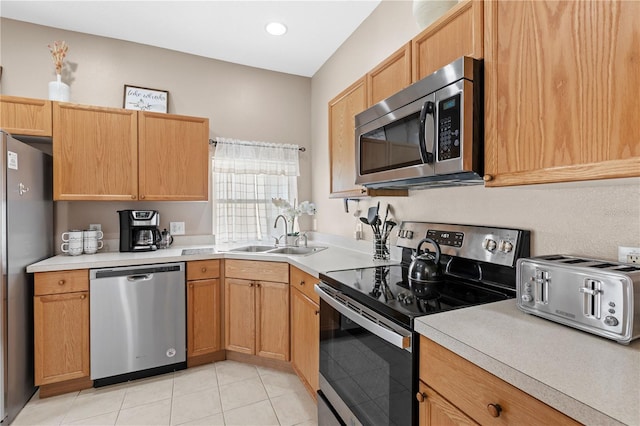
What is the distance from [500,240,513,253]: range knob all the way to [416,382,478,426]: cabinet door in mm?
699

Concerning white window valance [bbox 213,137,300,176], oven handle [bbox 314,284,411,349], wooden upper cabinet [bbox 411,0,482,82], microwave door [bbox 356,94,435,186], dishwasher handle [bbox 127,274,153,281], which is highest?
wooden upper cabinet [bbox 411,0,482,82]

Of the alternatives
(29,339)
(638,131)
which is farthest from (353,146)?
(29,339)

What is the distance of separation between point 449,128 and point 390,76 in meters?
0.67

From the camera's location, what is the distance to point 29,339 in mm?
2031

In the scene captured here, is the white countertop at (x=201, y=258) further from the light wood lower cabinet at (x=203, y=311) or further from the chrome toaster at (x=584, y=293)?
the chrome toaster at (x=584, y=293)

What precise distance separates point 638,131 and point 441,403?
0.88 meters

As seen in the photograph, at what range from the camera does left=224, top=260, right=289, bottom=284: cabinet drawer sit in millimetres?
2312

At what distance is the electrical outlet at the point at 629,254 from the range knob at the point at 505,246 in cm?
35

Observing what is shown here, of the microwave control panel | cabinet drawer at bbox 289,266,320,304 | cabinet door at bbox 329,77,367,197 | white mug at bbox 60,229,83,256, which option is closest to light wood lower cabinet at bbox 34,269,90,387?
white mug at bbox 60,229,83,256

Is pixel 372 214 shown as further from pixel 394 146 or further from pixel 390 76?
pixel 390 76

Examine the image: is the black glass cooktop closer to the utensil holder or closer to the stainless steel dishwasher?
the utensil holder

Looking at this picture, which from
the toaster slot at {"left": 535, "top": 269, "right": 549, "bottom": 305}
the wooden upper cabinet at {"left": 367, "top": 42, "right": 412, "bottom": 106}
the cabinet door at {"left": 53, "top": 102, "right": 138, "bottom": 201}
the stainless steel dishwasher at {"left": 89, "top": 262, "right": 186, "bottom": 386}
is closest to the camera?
the toaster slot at {"left": 535, "top": 269, "right": 549, "bottom": 305}

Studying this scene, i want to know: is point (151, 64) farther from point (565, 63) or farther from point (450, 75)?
point (565, 63)

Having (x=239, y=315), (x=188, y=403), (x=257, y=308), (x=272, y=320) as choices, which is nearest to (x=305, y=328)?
(x=272, y=320)
